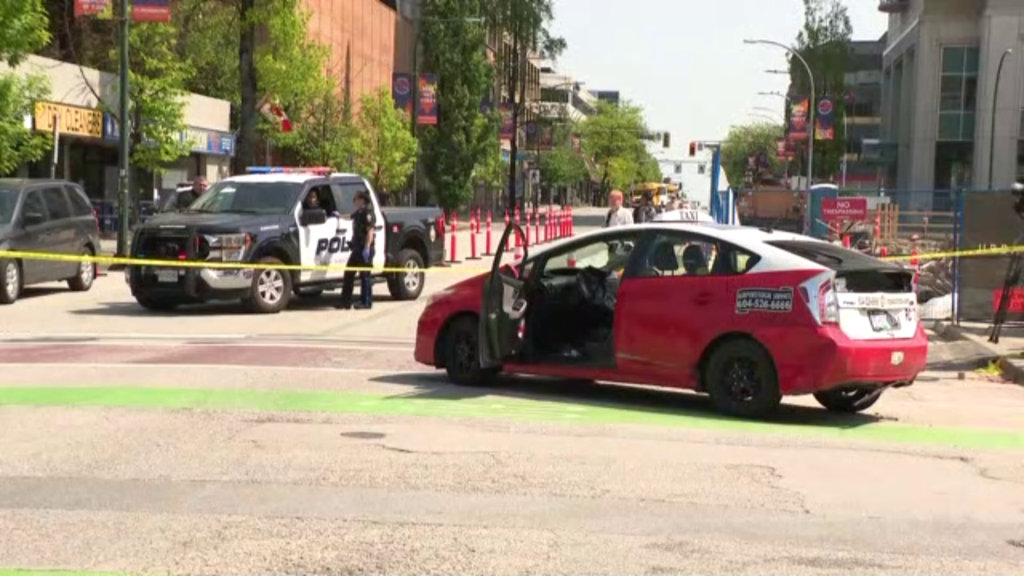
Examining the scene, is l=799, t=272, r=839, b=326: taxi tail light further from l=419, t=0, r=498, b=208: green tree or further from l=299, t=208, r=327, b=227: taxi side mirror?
l=419, t=0, r=498, b=208: green tree

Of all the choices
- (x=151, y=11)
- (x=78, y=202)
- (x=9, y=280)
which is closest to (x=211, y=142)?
(x=151, y=11)

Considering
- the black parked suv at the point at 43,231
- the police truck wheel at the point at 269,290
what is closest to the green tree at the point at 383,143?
the black parked suv at the point at 43,231

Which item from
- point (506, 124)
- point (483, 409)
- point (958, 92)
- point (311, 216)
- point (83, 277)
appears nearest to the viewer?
point (483, 409)

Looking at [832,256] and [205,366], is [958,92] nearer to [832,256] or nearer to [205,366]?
[205,366]

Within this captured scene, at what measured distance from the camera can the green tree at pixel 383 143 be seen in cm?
5212

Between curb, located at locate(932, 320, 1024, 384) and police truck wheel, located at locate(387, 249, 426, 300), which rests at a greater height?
police truck wheel, located at locate(387, 249, 426, 300)

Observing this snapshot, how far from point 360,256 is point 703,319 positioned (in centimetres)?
979

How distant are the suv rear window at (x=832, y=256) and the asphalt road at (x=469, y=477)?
4.24ft

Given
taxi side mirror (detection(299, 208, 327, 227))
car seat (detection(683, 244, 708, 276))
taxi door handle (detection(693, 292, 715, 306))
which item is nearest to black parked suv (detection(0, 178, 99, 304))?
taxi side mirror (detection(299, 208, 327, 227))

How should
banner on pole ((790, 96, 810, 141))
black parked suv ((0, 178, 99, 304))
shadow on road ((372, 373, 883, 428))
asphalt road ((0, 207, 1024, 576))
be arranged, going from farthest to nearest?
banner on pole ((790, 96, 810, 141)) < black parked suv ((0, 178, 99, 304)) < shadow on road ((372, 373, 883, 428)) < asphalt road ((0, 207, 1024, 576))

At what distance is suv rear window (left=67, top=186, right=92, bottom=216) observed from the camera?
2158 cm

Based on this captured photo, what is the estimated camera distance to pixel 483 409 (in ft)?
33.5

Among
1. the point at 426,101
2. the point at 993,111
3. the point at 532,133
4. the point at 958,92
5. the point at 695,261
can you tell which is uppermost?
the point at 958,92

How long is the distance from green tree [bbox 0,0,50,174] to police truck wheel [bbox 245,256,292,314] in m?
8.07
